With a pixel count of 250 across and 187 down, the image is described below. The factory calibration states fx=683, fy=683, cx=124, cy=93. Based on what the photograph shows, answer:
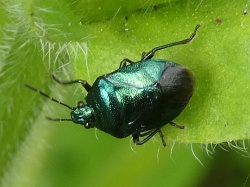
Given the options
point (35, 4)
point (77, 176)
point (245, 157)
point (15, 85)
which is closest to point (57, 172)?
point (77, 176)

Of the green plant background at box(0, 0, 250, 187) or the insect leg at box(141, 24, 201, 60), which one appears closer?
the green plant background at box(0, 0, 250, 187)

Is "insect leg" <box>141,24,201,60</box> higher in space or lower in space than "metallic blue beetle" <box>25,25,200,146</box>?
higher

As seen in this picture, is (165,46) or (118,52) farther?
(118,52)

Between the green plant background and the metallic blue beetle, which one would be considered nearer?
the green plant background

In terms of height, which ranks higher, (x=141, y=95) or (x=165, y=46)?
(x=165, y=46)

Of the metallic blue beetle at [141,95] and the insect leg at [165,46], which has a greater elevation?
the insect leg at [165,46]

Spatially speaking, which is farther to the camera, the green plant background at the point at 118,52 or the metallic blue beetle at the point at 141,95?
the metallic blue beetle at the point at 141,95

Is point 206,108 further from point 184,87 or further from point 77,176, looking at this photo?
point 77,176

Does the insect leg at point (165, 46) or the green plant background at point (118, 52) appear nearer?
the green plant background at point (118, 52)
